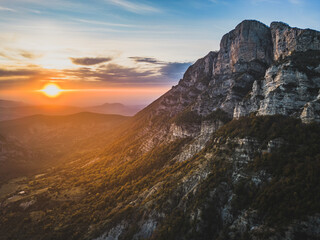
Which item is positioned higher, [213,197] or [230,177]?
[230,177]

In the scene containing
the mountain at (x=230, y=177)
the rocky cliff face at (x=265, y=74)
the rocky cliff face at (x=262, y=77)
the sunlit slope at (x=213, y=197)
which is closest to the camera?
the sunlit slope at (x=213, y=197)

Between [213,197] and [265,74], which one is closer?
[213,197]

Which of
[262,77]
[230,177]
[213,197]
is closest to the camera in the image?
[213,197]

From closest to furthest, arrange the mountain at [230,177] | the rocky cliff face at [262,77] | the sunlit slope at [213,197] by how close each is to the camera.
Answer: the sunlit slope at [213,197] < the mountain at [230,177] < the rocky cliff face at [262,77]

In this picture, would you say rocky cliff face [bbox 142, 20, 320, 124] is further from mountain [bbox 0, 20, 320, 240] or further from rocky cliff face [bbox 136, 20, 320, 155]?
mountain [bbox 0, 20, 320, 240]

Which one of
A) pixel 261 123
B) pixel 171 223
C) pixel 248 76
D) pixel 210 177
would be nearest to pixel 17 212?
pixel 171 223

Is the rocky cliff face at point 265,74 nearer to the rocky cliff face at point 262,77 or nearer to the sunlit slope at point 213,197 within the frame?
the rocky cliff face at point 262,77

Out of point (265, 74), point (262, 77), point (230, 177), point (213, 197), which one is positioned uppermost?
point (262, 77)

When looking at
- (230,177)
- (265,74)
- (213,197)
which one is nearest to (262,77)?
(265,74)

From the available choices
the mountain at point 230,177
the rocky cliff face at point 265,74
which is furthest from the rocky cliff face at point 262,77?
the mountain at point 230,177

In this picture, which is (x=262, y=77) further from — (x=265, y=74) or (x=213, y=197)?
(x=213, y=197)
